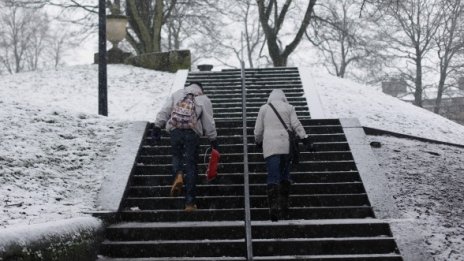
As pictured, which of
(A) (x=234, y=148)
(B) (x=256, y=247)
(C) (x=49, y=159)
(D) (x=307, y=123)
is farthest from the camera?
(D) (x=307, y=123)

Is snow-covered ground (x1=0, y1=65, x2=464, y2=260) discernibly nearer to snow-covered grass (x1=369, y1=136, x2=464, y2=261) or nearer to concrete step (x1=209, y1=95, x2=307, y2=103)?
snow-covered grass (x1=369, y1=136, x2=464, y2=261)

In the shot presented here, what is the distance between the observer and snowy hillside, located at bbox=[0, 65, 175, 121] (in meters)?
15.6

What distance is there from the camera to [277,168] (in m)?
7.81

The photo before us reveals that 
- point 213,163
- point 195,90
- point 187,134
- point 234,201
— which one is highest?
point 195,90

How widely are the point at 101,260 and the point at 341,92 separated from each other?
11.0m

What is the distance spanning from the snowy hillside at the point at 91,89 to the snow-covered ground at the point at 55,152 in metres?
0.05

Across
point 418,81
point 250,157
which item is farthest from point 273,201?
point 418,81

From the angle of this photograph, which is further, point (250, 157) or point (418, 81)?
point (418, 81)

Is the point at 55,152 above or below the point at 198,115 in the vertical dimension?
below

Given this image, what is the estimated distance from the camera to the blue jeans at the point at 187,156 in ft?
26.5

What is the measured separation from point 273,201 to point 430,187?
2.62 m

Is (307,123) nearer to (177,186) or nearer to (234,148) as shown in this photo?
(234,148)

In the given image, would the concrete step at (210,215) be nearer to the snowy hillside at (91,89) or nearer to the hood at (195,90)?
the hood at (195,90)

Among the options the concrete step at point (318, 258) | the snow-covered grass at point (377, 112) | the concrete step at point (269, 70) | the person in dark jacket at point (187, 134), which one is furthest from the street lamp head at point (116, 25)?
the concrete step at point (318, 258)
